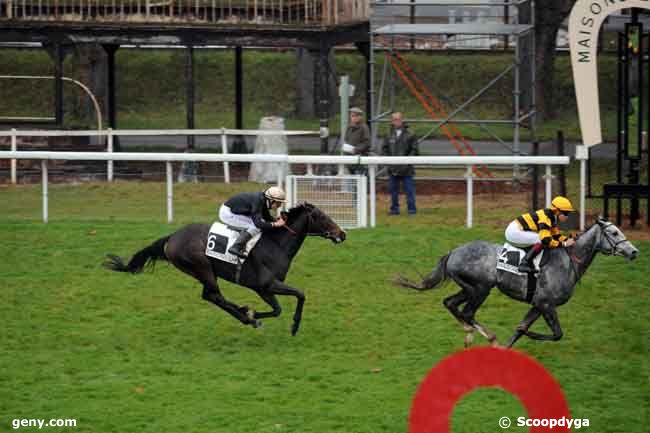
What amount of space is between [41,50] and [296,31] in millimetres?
15625

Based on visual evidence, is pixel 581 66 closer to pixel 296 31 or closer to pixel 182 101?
pixel 296 31

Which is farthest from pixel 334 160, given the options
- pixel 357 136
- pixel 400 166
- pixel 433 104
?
pixel 433 104

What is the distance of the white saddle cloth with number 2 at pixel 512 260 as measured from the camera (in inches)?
365

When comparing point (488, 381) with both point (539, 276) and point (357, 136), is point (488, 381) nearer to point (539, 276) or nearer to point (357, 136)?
point (539, 276)

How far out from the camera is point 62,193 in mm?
15469

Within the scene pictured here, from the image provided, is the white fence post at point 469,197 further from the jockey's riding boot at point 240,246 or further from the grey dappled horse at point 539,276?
the jockey's riding boot at point 240,246

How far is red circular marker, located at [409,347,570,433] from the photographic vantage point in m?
5.89

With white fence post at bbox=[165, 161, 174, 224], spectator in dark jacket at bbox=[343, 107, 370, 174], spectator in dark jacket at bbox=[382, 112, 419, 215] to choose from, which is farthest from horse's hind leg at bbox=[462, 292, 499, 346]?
spectator in dark jacket at bbox=[343, 107, 370, 174]

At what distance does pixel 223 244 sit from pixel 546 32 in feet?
50.6

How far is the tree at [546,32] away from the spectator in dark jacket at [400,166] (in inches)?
317

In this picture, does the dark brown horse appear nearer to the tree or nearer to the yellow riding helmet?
the yellow riding helmet

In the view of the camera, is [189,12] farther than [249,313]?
Yes

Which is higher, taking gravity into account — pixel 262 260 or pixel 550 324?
pixel 262 260

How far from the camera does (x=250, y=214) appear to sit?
32.5 ft
